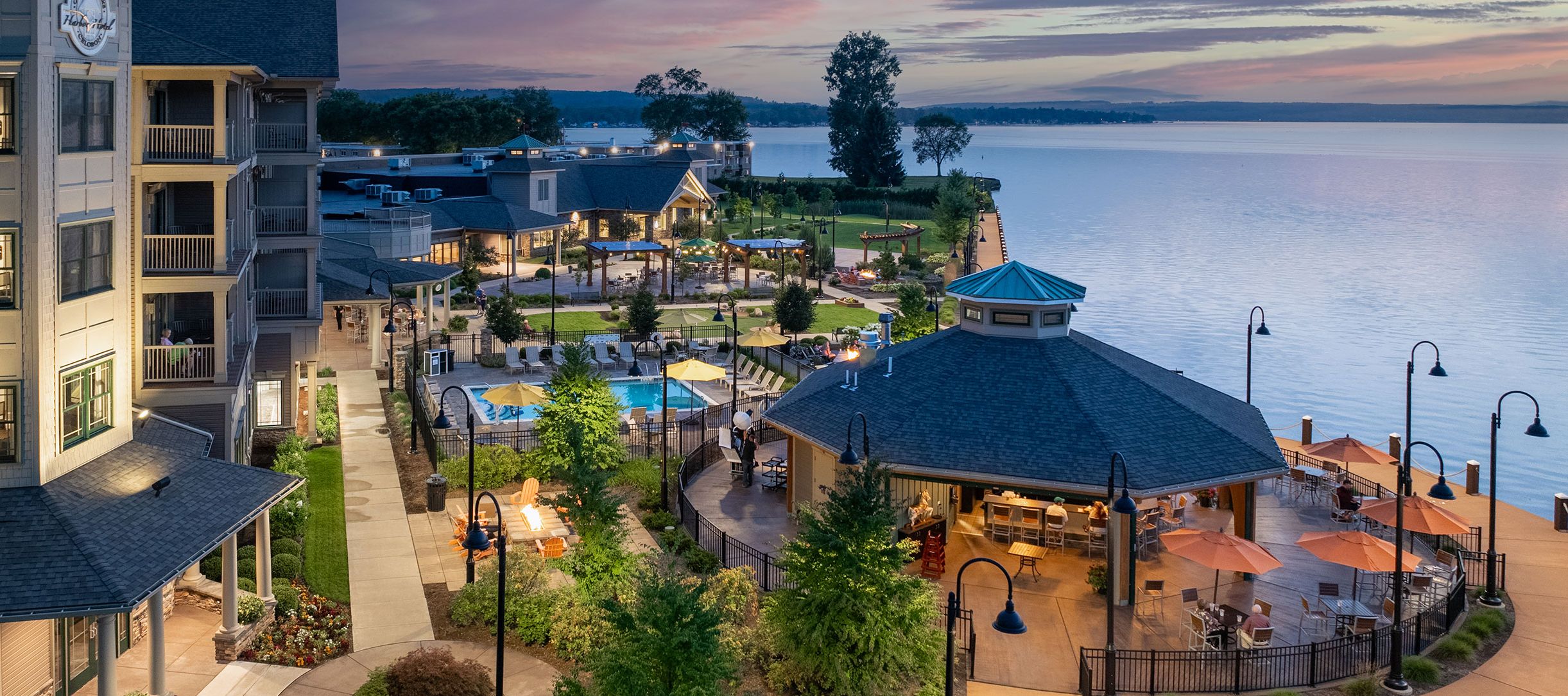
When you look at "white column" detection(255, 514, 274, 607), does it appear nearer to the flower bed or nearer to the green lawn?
the flower bed

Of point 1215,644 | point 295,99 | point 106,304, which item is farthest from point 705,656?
point 295,99

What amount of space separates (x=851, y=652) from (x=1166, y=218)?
529 feet

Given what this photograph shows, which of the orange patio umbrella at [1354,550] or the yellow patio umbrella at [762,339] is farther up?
the yellow patio umbrella at [762,339]

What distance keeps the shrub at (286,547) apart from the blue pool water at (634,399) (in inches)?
543

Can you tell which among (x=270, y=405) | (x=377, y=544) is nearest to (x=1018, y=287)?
(x=377, y=544)

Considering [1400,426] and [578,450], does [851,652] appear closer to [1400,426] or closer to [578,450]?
[578,450]

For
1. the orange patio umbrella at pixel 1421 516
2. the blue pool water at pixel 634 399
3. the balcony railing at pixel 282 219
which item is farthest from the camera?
the blue pool water at pixel 634 399

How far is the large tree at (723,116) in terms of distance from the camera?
17025 centimetres

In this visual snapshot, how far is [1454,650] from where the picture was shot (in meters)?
23.2

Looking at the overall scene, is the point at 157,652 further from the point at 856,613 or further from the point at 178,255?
the point at 178,255

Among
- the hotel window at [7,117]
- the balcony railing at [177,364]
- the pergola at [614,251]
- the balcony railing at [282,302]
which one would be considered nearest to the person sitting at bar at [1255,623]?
the hotel window at [7,117]

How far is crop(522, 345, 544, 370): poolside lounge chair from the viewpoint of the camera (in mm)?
47938

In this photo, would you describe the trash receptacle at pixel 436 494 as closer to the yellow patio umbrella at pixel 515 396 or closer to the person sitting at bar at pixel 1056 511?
the yellow patio umbrella at pixel 515 396

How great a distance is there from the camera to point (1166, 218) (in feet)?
566
